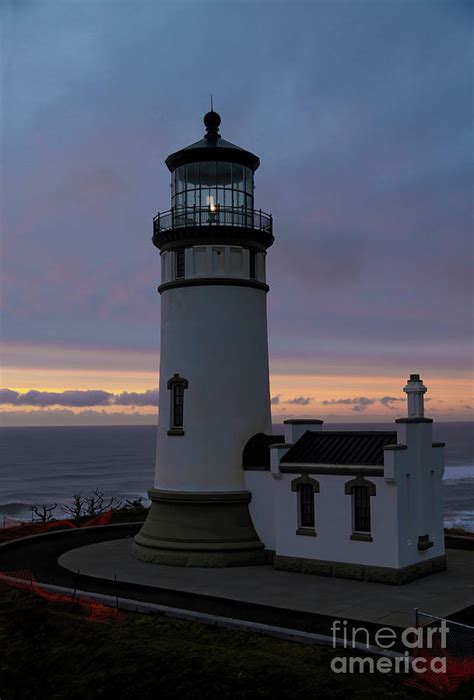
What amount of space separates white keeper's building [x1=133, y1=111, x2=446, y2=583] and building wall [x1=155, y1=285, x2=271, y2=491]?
0.04 m

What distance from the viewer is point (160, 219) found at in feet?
89.8

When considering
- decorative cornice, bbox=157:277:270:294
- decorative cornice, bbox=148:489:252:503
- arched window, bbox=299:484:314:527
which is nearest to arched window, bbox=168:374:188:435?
decorative cornice, bbox=148:489:252:503

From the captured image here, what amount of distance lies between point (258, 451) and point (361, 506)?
454 centimetres

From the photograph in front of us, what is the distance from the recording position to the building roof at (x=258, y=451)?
84.3 feet

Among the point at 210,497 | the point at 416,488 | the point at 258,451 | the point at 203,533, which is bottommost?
the point at 203,533

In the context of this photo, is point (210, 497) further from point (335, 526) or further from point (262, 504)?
point (335, 526)

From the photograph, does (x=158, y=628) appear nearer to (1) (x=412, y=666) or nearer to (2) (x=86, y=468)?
(1) (x=412, y=666)

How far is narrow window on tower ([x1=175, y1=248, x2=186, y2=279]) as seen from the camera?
2666cm

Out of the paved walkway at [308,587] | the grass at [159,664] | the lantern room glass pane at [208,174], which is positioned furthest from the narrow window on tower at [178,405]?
the grass at [159,664]

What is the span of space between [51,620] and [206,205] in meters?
14.8

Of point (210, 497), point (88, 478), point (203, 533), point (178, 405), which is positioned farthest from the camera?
point (88, 478)

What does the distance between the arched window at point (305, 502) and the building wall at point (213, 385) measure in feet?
9.12

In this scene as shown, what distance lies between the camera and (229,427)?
85.3ft

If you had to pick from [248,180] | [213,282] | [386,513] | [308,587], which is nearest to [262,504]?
[308,587]
